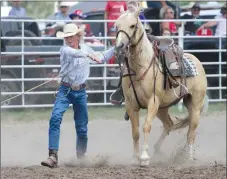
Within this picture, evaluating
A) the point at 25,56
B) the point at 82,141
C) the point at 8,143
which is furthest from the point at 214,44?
the point at 82,141

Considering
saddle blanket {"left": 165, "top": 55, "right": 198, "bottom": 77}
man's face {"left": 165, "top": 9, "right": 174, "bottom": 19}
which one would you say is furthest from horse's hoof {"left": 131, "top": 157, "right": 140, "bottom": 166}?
man's face {"left": 165, "top": 9, "right": 174, "bottom": 19}

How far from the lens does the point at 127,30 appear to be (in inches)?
340

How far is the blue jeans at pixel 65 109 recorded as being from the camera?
891 centimetres

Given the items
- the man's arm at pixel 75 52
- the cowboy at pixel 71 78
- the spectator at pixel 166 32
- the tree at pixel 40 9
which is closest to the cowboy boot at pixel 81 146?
the cowboy at pixel 71 78

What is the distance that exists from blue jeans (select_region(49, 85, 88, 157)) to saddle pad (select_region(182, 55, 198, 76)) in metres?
1.47

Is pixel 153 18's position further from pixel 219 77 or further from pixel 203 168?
pixel 203 168

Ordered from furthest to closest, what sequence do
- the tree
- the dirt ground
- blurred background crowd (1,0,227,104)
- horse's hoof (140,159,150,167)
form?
the tree
blurred background crowd (1,0,227,104)
horse's hoof (140,159,150,167)
the dirt ground

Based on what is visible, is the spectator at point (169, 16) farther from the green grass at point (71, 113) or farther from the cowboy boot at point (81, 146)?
the cowboy boot at point (81, 146)

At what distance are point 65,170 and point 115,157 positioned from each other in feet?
5.47

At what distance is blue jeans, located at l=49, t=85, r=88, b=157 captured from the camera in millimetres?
8906

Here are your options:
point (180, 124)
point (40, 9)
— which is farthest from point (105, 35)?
point (40, 9)

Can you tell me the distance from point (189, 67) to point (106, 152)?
6.09ft

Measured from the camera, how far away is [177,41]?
14.8 meters

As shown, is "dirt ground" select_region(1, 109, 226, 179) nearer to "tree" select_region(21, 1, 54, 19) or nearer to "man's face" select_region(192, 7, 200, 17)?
"man's face" select_region(192, 7, 200, 17)
